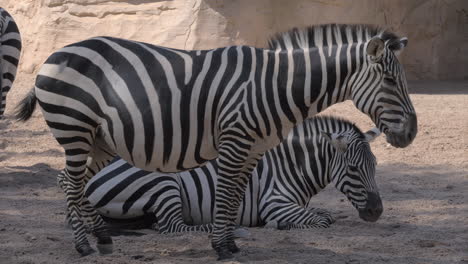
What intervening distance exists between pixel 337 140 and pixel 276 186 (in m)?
0.70

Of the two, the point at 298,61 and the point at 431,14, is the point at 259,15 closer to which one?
the point at 431,14

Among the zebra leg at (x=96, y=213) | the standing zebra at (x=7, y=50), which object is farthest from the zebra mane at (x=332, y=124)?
the standing zebra at (x=7, y=50)

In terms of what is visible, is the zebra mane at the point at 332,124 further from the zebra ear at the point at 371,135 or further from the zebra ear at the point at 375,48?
the zebra ear at the point at 375,48

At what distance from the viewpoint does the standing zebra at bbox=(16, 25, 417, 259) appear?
5703 mm

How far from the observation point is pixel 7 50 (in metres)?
9.95

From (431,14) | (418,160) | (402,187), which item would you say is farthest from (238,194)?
(431,14)

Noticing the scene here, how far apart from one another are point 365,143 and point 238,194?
1624 mm

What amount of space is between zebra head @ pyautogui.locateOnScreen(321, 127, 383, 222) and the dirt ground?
0.78 feet

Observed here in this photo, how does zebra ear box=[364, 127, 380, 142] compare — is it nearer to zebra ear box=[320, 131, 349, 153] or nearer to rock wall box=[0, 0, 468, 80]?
zebra ear box=[320, 131, 349, 153]

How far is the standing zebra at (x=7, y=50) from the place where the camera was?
387 inches

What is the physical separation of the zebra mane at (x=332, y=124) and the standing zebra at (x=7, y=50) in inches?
158

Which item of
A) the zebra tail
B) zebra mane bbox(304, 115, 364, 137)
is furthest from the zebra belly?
the zebra tail

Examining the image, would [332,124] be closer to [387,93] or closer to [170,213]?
[170,213]

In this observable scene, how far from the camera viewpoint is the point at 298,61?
586cm
